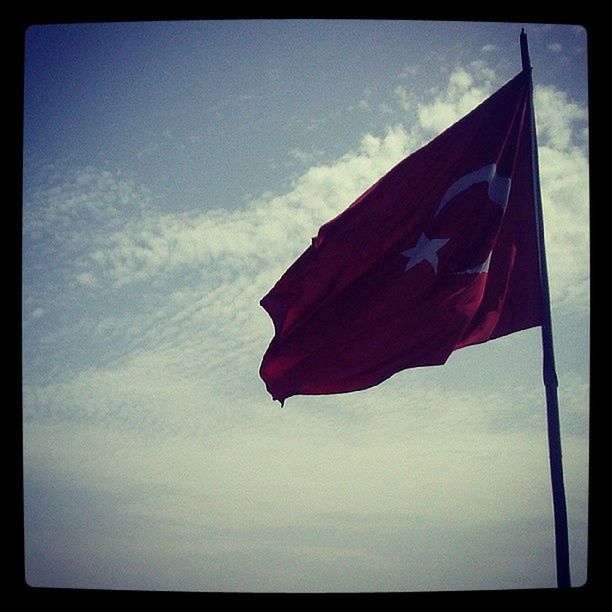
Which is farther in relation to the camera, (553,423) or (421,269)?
(421,269)

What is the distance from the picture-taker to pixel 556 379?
11.3ft

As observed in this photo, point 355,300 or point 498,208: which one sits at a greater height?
point 498,208

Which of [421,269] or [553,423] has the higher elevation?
[421,269]

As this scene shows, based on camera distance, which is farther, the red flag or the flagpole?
the red flag

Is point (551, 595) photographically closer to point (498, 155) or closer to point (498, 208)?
point (498, 208)

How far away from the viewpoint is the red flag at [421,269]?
3.75 metres

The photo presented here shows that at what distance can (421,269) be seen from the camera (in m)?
3.78

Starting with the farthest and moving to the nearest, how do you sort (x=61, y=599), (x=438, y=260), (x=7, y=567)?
(x=7, y=567) < (x=61, y=599) < (x=438, y=260)

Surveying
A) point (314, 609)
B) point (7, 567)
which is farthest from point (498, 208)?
point (7, 567)

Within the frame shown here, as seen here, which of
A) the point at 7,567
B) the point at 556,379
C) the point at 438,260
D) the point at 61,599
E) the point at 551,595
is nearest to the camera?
the point at 556,379

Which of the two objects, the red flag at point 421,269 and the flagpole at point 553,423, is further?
the red flag at point 421,269

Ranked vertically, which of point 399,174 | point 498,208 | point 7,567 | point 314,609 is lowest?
point 314,609

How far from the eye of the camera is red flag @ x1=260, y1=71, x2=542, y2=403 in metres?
3.75

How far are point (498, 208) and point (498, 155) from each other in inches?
18.9
